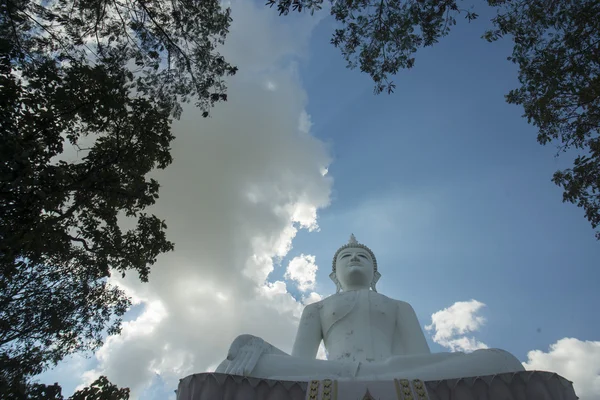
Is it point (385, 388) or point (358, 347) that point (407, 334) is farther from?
point (385, 388)

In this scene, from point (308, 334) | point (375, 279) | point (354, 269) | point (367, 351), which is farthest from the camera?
point (375, 279)

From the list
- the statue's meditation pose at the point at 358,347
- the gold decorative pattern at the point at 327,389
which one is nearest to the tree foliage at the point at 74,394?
the statue's meditation pose at the point at 358,347

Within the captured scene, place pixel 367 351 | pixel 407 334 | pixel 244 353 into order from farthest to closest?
pixel 407 334, pixel 367 351, pixel 244 353

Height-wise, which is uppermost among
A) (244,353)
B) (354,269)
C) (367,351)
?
(354,269)

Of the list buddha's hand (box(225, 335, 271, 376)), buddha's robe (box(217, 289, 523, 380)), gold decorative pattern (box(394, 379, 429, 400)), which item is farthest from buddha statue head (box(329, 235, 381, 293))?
gold decorative pattern (box(394, 379, 429, 400))

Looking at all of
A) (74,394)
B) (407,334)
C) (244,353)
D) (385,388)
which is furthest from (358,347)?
(74,394)

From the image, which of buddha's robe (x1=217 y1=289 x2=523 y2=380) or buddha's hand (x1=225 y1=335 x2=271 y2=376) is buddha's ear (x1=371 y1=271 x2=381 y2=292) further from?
buddha's hand (x1=225 y1=335 x2=271 y2=376)

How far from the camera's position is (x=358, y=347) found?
6.05 m

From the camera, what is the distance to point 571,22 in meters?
6.01

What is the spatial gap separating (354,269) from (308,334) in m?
1.40

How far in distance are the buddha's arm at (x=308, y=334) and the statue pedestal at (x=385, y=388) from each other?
8.55 feet

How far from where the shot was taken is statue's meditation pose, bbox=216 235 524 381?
4.20 meters

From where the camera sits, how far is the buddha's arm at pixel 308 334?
21.3 ft

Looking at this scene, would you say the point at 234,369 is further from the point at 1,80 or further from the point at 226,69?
the point at 226,69
